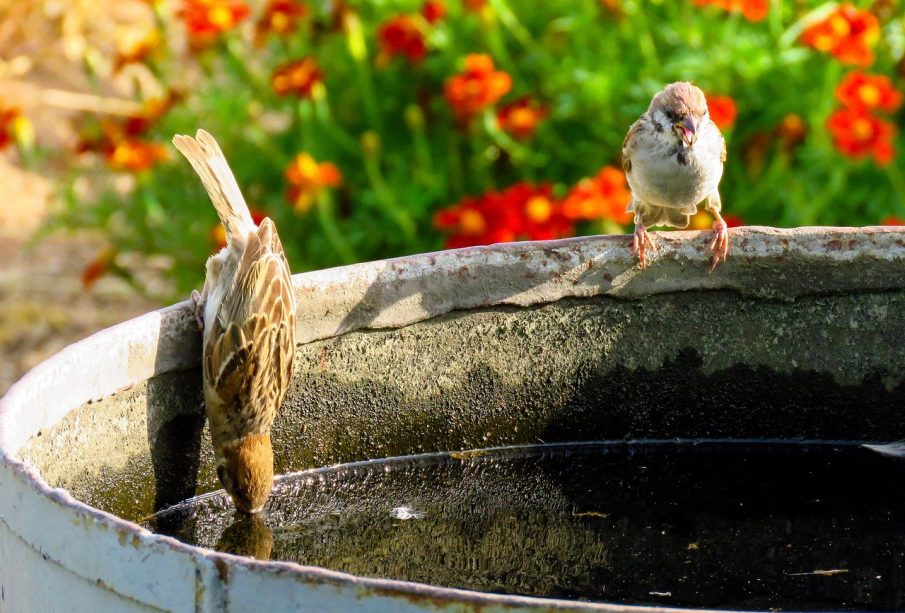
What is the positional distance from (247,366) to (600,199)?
1.83 meters

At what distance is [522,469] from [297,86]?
216cm

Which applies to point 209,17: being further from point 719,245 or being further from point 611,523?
point 611,523

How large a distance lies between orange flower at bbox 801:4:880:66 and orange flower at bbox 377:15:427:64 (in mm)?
1324

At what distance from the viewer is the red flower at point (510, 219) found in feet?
13.9

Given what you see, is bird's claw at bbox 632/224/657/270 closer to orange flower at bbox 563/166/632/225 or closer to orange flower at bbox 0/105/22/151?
orange flower at bbox 563/166/632/225

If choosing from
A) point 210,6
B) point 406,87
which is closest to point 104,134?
point 210,6

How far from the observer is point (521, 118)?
4.54 metres

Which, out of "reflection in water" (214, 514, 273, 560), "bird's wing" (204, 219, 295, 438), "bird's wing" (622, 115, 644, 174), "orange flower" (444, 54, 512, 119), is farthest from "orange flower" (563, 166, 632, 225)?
"reflection in water" (214, 514, 273, 560)

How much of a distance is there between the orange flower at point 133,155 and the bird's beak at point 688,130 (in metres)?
2.32

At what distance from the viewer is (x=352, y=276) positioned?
262 centimetres

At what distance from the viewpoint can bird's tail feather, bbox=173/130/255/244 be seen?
3.35 meters

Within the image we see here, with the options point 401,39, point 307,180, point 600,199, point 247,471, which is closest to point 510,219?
point 600,199

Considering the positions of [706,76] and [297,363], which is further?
[706,76]

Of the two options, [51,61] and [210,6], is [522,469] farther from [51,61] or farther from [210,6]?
[51,61]
